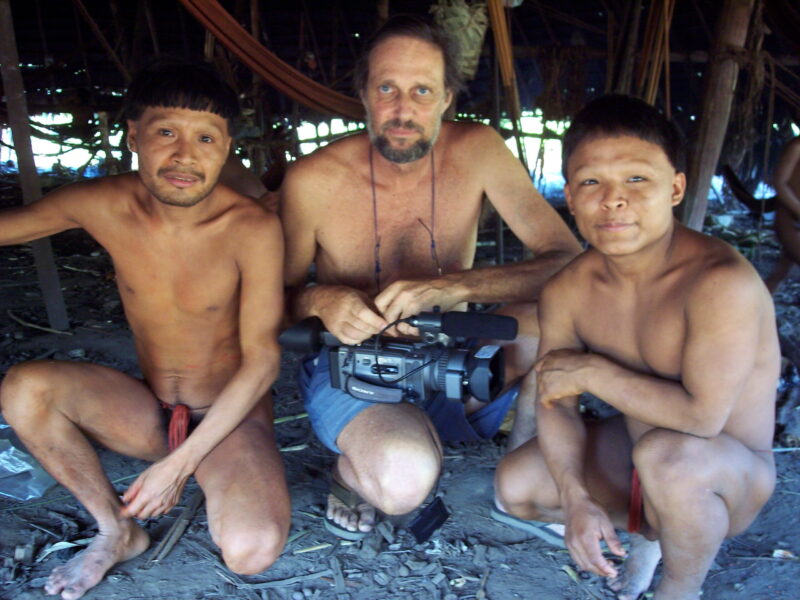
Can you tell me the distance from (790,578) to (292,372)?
226cm

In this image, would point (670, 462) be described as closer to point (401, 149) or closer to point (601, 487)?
point (601, 487)

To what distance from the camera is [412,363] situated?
1810 millimetres

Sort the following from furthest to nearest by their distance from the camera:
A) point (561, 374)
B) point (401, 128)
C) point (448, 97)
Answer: point (448, 97)
point (401, 128)
point (561, 374)

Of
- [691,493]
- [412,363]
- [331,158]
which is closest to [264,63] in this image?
[331,158]

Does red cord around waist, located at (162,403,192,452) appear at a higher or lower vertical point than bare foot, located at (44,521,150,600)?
higher

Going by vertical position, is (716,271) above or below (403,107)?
below

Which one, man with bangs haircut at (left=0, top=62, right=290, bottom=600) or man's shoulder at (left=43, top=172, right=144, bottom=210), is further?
man's shoulder at (left=43, top=172, right=144, bottom=210)

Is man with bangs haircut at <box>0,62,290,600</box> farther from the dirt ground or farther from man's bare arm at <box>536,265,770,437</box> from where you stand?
man's bare arm at <box>536,265,770,437</box>

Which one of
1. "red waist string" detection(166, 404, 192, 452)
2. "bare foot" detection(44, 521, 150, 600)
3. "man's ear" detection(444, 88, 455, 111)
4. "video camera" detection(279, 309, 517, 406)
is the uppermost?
"man's ear" detection(444, 88, 455, 111)

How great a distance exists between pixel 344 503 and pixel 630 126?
4.46ft

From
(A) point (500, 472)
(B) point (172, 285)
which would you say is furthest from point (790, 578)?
(B) point (172, 285)

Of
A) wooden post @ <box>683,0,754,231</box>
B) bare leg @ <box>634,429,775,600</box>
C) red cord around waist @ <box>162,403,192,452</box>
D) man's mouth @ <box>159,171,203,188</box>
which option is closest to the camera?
bare leg @ <box>634,429,775,600</box>

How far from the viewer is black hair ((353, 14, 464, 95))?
2.21 metres

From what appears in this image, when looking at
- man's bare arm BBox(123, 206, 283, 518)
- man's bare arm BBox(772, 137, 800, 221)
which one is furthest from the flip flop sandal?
man's bare arm BBox(772, 137, 800, 221)
